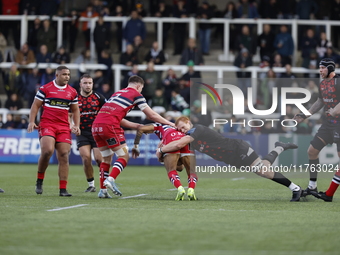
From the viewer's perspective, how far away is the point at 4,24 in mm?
27172

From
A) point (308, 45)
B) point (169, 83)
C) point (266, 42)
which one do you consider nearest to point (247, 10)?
point (266, 42)

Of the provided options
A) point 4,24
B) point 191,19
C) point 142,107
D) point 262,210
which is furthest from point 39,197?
point 4,24

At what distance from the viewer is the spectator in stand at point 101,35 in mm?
24516

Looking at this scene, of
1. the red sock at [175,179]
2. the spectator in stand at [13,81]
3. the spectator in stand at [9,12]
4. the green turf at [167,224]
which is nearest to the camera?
the green turf at [167,224]

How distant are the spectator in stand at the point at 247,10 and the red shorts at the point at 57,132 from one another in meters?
15.8

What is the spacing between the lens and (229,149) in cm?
1102

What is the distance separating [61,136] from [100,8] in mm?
15365

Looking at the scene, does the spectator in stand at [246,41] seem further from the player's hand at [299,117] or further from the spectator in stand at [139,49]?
the player's hand at [299,117]

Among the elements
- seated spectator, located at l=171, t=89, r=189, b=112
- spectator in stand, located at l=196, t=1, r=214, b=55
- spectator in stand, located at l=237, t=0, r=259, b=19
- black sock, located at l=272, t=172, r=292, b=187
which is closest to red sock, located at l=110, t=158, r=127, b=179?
black sock, located at l=272, t=172, r=292, b=187

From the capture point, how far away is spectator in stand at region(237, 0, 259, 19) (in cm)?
2605

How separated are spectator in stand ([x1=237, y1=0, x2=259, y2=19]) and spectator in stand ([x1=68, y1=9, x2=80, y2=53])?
6305mm

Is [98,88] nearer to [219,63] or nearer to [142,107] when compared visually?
[219,63]

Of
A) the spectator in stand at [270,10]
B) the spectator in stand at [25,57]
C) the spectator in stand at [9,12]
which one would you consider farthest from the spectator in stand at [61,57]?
the spectator in stand at [270,10]

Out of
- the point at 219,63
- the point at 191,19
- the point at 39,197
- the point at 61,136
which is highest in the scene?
the point at 191,19
